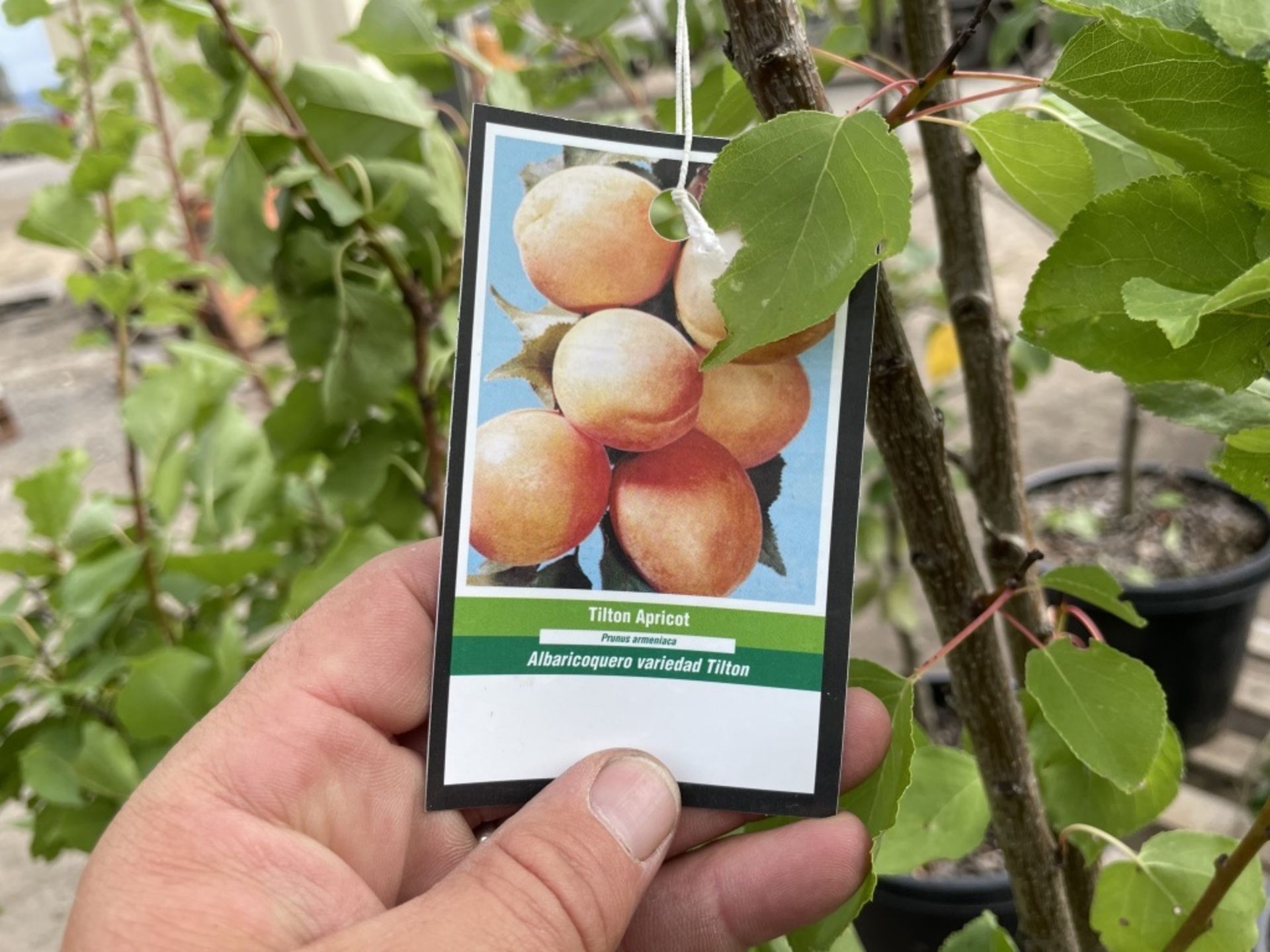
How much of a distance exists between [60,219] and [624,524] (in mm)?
676

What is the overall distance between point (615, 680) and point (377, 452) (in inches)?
15.6

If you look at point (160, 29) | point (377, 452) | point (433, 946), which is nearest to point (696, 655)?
point (433, 946)

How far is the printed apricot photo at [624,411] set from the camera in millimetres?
394

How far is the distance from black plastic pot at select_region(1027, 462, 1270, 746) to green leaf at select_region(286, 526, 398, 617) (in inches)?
35.4

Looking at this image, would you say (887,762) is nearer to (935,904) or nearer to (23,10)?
(935,904)

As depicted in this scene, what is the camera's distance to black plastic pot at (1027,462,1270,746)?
119 centimetres

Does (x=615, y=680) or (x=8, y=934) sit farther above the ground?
(x=615, y=680)

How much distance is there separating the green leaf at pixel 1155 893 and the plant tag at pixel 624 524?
17 cm

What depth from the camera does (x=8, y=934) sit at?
49.3 inches

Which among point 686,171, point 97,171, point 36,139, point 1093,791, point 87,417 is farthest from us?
point 87,417

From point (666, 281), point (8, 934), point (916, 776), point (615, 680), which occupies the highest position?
point (666, 281)

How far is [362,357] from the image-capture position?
0.68 m

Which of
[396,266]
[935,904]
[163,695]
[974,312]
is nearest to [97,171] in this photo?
[396,266]

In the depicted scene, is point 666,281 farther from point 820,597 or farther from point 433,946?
point 433,946
